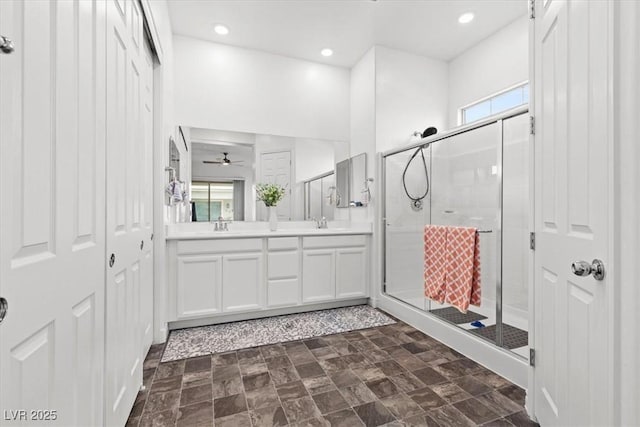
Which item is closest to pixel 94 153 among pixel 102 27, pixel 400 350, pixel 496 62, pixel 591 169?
pixel 102 27

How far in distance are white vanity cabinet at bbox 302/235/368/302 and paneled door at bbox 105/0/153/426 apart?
1549 mm

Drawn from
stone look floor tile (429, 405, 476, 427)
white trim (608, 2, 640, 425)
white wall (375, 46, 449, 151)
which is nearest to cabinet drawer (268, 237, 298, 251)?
white wall (375, 46, 449, 151)

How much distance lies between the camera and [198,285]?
259 cm

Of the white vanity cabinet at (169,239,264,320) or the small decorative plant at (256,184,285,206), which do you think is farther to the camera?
the small decorative plant at (256,184,285,206)

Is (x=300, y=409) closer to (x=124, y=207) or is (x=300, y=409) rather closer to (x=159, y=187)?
(x=124, y=207)

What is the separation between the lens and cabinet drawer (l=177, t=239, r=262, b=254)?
2.55 meters

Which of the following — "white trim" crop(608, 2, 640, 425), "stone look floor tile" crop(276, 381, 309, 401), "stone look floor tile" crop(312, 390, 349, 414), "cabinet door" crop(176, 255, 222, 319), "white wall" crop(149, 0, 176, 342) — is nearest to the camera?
"white trim" crop(608, 2, 640, 425)

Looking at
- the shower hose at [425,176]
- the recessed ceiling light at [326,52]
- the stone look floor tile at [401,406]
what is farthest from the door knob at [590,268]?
the recessed ceiling light at [326,52]

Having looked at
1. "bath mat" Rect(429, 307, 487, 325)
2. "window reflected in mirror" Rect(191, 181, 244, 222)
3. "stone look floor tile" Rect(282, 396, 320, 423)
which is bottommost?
"stone look floor tile" Rect(282, 396, 320, 423)

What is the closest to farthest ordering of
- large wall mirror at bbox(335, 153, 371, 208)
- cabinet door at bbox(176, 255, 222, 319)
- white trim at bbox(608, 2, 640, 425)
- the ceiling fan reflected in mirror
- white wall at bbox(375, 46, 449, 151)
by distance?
white trim at bbox(608, 2, 640, 425)
cabinet door at bbox(176, 255, 222, 319)
the ceiling fan reflected in mirror
white wall at bbox(375, 46, 449, 151)
large wall mirror at bbox(335, 153, 371, 208)

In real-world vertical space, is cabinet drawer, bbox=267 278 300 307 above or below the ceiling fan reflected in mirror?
below

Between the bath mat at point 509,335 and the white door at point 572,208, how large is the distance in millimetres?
568

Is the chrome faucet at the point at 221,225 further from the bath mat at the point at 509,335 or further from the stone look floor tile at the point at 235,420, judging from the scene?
the bath mat at the point at 509,335

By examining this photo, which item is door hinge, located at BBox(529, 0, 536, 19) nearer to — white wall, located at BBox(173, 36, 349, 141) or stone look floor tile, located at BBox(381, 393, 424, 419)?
stone look floor tile, located at BBox(381, 393, 424, 419)
